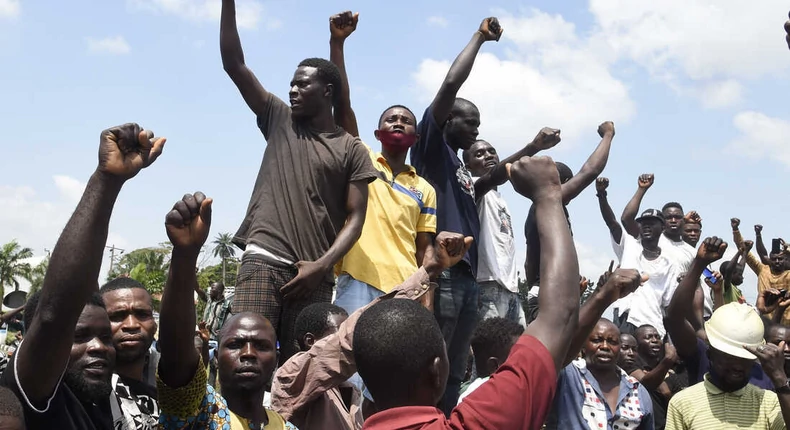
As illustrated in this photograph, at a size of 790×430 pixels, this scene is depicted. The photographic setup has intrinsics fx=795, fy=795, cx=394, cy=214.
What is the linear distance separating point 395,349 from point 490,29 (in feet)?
12.6

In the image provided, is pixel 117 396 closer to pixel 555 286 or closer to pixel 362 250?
pixel 555 286

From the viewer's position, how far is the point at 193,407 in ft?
9.05

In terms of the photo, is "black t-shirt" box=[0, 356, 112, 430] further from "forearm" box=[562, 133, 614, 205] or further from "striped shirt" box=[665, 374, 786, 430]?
"striped shirt" box=[665, 374, 786, 430]

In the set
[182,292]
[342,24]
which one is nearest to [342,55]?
[342,24]

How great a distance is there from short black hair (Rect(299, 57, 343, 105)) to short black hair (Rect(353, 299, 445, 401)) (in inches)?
110

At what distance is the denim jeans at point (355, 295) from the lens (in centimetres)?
495

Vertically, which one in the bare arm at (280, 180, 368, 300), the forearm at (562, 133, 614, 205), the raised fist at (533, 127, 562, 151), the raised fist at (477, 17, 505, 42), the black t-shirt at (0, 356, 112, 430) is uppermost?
the raised fist at (477, 17, 505, 42)

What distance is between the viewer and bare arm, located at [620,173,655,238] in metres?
8.84

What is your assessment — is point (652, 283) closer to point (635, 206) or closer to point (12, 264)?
point (635, 206)

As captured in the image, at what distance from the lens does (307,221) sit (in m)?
4.50

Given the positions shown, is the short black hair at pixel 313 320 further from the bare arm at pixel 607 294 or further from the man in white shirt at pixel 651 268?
the man in white shirt at pixel 651 268

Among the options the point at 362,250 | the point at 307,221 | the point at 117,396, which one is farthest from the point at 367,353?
the point at 362,250

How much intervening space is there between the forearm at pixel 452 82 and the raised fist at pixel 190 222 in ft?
9.84

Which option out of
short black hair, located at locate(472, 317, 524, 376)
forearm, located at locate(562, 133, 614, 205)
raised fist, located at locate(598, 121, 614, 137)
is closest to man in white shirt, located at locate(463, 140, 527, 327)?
short black hair, located at locate(472, 317, 524, 376)
